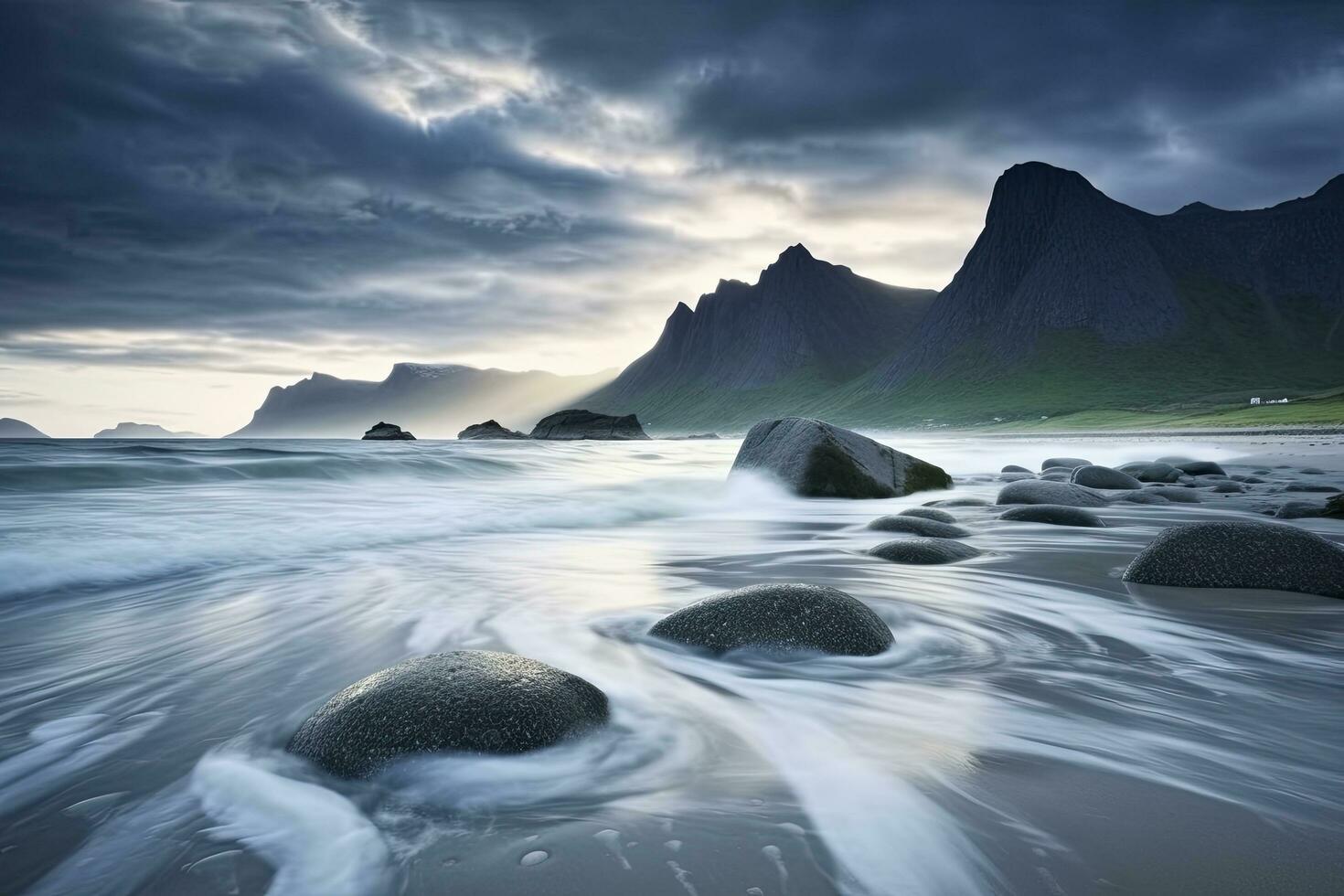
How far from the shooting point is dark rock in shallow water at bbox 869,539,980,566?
579cm

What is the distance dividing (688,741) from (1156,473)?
14.9 m

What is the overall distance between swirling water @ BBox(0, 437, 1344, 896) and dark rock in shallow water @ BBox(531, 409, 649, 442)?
7988cm

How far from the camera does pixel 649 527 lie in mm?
9078

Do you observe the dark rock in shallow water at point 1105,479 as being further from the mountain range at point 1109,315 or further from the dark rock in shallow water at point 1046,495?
the mountain range at point 1109,315

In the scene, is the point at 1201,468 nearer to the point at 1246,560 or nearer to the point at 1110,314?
the point at 1246,560

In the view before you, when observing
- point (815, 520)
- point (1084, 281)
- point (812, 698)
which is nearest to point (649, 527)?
point (815, 520)

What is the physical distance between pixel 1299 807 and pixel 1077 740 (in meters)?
0.56

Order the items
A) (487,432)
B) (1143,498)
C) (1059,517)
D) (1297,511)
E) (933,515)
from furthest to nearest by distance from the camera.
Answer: (487,432) → (1143,498) → (933,515) → (1059,517) → (1297,511)

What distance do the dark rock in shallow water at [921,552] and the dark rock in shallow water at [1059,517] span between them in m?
2.14

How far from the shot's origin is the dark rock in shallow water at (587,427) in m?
86.4

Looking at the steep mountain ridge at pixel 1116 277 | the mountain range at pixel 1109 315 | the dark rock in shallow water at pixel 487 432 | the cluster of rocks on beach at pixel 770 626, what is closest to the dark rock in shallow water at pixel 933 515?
the cluster of rocks on beach at pixel 770 626

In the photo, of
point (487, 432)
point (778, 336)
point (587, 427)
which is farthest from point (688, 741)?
point (778, 336)

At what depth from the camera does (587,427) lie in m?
88.8

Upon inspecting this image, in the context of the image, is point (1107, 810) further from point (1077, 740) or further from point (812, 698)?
point (812, 698)
